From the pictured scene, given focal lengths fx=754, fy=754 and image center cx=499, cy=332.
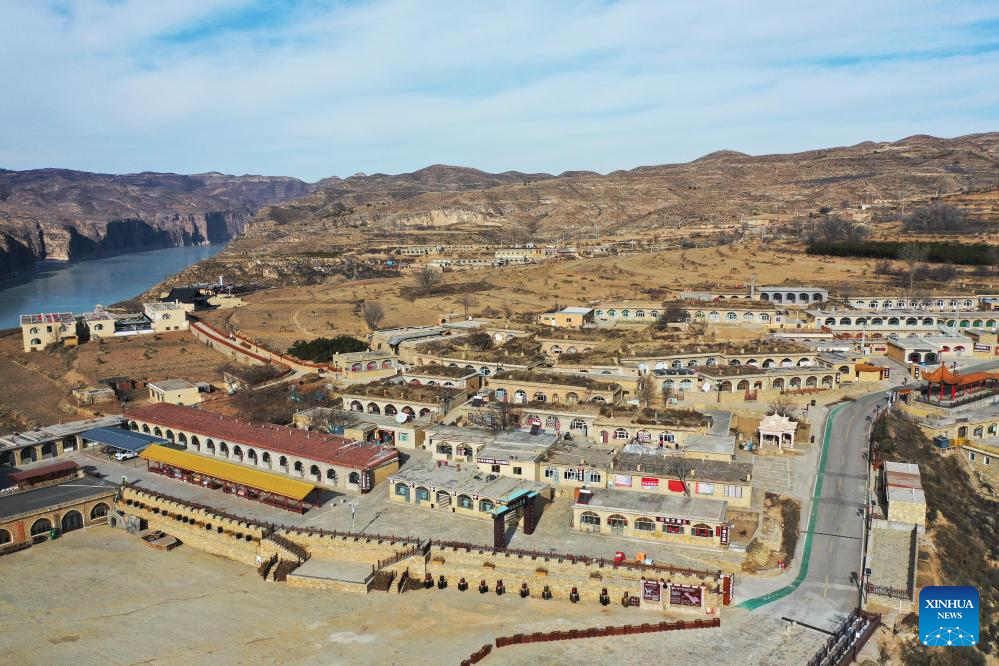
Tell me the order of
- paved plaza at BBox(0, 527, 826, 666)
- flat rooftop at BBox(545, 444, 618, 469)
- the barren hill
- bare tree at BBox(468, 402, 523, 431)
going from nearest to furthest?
paved plaza at BBox(0, 527, 826, 666)
flat rooftop at BBox(545, 444, 618, 469)
bare tree at BBox(468, 402, 523, 431)
the barren hill

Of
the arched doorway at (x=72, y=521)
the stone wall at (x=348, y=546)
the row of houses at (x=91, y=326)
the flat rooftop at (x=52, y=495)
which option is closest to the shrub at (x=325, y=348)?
the row of houses at (x=91, y=326)

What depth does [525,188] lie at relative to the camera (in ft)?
529

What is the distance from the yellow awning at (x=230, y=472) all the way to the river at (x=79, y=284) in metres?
67.6

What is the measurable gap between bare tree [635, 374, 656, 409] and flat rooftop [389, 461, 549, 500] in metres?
9.67

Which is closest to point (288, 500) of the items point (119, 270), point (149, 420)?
point (149, 420)

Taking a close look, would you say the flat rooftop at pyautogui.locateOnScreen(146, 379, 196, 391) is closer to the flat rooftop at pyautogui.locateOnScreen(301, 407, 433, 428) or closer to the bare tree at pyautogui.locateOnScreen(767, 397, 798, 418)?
the flat rooftop at pyautogui.locateOnScreen(301, 407, 433, 428)

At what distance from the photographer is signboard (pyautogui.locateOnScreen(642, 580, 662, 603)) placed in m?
22.9

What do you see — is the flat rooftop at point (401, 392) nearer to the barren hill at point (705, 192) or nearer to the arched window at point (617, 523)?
the arched window at point (617, 523)

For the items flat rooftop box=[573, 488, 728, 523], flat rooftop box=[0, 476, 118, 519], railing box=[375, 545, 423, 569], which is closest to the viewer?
railing box=[375, 545, 423, 569]

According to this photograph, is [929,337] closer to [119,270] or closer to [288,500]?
[288,500]

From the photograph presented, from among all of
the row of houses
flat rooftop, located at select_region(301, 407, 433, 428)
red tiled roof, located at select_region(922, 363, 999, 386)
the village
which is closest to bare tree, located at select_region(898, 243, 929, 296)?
the village

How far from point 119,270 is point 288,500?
150 metres

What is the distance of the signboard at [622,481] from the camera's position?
28.5 m

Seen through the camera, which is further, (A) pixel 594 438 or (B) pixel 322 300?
(B) pixel 322 300
